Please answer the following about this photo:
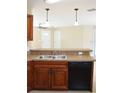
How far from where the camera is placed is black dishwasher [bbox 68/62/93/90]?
510 centimetres

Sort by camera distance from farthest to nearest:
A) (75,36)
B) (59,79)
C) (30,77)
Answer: (75,36)
(59,79)
(30,77)

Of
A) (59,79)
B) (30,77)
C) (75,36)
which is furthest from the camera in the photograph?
(75,36)

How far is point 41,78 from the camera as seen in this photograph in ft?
17.0

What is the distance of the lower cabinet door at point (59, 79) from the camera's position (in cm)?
514

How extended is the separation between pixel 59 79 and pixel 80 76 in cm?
54

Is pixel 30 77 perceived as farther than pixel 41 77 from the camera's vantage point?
No

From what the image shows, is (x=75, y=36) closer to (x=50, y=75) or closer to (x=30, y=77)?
(x=50, y=75)

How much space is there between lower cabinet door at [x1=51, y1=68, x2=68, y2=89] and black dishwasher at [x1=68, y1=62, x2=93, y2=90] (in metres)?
0.13

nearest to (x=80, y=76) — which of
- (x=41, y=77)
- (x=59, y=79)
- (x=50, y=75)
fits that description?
(x=59, y=79)

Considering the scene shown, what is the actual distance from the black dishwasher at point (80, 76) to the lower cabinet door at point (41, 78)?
59 centimetres
